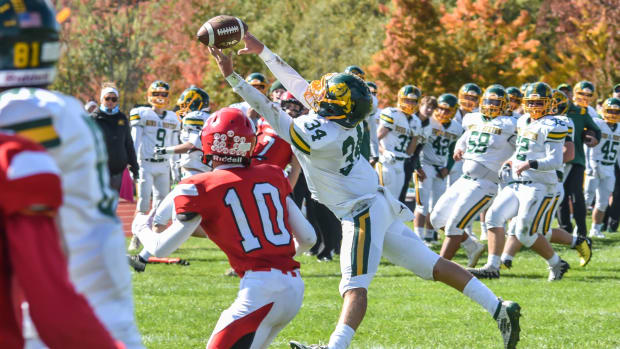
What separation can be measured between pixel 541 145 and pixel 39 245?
7285mm

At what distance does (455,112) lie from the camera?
12727 mm

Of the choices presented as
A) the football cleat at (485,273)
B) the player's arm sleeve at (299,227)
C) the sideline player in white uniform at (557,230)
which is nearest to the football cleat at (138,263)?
the player's arm sleeve at (299,227)

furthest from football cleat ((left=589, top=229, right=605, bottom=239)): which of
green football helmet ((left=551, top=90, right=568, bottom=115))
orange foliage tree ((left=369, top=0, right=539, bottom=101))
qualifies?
orange foliage tree ((left=369, top=0, right=539, bottom=101))

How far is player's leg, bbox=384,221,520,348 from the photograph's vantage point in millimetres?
5473

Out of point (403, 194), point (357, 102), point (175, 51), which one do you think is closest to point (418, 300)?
point (357, 102)

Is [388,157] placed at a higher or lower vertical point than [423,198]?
higher

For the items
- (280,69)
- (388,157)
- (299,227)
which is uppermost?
(280,69)

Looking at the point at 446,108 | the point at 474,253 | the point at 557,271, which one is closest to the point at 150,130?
the point at 446,108

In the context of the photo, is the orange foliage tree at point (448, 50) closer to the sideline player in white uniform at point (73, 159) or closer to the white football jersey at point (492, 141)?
the white football jersey at point (492, 141)

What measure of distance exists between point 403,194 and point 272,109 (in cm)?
698

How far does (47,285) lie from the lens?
6.80 ft

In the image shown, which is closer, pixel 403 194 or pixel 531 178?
pixel 531 178

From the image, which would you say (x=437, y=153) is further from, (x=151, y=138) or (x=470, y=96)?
(x=151, y=138)

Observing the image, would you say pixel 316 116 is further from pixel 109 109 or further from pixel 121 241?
pixel 109 109
